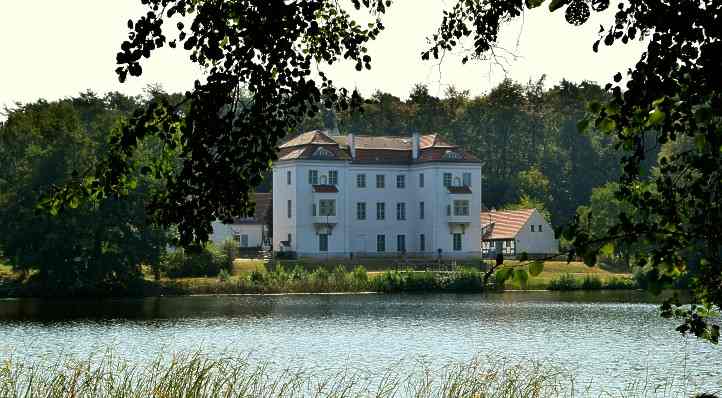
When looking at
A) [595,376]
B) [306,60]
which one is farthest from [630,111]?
[595,376]

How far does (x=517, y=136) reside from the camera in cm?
9181

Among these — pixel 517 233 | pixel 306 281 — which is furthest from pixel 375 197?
pixel 306 281

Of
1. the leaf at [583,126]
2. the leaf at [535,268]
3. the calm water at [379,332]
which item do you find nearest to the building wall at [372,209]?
the calm water at [379,332]

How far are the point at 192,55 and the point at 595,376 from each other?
15.7m

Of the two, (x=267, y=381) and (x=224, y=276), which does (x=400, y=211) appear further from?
(x=267, y=381)

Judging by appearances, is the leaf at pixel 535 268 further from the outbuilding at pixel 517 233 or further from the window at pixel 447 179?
the outbuilding at pixel 517 233

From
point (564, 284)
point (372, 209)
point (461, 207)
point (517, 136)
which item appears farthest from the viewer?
point (517, 136)

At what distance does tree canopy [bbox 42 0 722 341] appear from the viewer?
597cm

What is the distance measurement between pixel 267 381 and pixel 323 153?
51967 mm

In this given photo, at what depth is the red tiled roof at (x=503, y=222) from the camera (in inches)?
2913

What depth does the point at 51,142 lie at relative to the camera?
2124 inches

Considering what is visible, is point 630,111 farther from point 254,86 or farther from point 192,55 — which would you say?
point 192,55

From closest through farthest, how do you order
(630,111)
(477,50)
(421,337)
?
1. (630,111)
2. (477,50)
3. (421,337)

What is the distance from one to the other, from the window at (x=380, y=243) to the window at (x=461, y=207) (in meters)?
5.10
